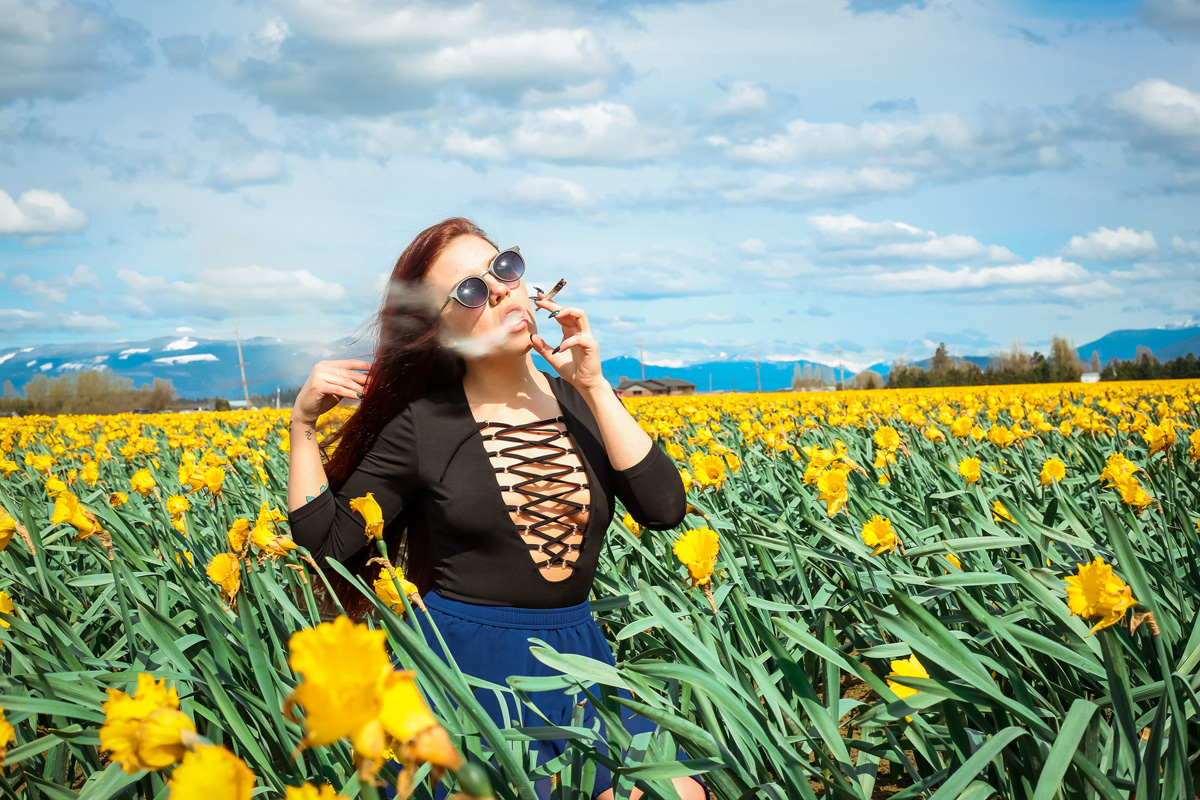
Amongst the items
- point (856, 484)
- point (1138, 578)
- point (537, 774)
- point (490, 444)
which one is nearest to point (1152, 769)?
point (1138, 578)

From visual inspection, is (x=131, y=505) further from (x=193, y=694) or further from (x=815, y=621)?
(x=815, y=621)

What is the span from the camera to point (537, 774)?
120cm

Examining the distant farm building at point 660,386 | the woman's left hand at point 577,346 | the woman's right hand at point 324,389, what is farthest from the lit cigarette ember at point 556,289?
the distant farm building at point 660,386

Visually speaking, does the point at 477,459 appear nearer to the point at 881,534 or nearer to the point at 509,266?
the point at 509,266

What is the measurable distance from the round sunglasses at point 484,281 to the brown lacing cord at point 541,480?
0.34 m

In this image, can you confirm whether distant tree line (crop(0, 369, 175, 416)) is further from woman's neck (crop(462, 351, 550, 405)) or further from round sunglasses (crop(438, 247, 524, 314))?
round sunglasses (crop(438, 247, 524, 314))

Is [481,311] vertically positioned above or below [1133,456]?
above

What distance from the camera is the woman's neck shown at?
209 cm

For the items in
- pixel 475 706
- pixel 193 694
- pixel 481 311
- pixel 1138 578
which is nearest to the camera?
pixel 475 706

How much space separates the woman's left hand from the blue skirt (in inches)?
22.1

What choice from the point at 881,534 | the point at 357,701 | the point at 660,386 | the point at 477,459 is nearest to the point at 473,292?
the point at 477,459

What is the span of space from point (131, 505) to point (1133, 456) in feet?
17.1

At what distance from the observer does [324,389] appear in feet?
6.42

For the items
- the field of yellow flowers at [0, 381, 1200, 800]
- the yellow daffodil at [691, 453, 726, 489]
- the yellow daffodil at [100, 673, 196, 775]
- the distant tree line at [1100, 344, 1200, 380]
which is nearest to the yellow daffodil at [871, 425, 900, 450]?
the field of yellow flowers at [0, 381, 1200, 800]
